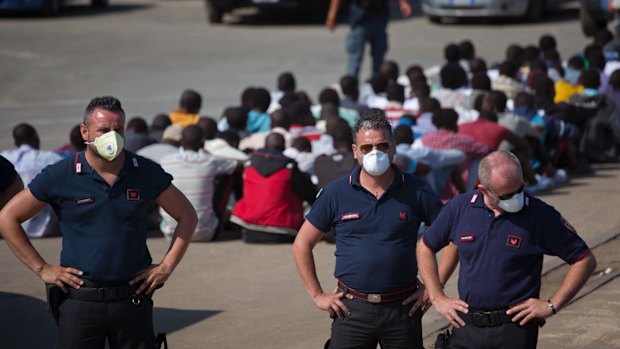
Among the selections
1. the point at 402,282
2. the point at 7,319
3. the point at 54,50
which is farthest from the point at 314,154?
the point at 54,50

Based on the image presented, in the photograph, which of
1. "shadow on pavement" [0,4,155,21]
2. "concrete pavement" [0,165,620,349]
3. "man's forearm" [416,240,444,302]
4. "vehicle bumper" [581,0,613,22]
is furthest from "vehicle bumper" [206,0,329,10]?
"man's forearm" [416,240,444,302]

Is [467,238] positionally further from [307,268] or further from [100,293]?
[100,293]

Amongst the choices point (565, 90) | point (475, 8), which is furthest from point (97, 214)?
point (475, 8)

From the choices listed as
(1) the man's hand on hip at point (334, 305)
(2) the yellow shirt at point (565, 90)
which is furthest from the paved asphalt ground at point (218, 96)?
(1) the man's hand on hip at point (334, 305)

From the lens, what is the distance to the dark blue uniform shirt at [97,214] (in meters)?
6.48

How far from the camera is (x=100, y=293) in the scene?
646 centimetres

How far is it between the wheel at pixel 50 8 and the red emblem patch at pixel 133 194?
20.2 m

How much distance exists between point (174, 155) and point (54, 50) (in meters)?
11.8

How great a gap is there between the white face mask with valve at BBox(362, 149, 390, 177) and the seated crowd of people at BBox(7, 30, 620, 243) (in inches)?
171

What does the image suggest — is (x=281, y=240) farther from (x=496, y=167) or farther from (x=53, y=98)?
(x=53, y=98)

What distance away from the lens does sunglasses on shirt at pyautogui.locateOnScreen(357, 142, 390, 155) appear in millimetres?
6441

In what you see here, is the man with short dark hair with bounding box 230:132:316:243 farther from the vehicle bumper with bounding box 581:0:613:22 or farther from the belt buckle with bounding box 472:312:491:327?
the vehicle bumper with bounding box 581:0:613:22

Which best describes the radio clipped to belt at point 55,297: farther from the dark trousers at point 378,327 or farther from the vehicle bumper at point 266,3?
the vehicle bumper at point 266,3

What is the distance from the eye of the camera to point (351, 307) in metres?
6.44
